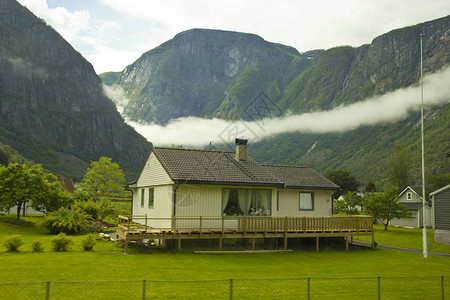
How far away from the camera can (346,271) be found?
53.7ft

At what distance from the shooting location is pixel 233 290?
38.5 ft

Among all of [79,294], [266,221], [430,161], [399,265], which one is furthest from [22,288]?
[430,161]

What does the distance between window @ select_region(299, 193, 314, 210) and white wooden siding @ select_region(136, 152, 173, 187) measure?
943 centimetres

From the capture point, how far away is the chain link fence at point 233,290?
10.4 meters

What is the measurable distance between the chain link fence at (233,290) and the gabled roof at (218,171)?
8.61 metres

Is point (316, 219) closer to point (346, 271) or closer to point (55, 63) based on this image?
point (346, 271)

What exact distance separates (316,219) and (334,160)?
148 m

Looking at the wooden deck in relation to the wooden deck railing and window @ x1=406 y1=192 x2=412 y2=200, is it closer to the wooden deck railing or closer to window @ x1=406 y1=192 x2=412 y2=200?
the wooden deck railing

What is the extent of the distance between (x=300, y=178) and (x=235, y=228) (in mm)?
7881

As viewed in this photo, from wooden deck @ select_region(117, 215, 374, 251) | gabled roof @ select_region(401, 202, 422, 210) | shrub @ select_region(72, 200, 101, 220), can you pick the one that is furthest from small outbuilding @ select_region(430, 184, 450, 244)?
shrub @ select_region(72, 200, 101, 220)

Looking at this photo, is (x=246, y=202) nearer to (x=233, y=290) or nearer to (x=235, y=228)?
(x=235, y=228)

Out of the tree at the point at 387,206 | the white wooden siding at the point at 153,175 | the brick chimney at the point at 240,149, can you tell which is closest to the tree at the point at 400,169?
the tree at the point at 387,206

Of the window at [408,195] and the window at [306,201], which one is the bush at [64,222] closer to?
the window at [306,201]

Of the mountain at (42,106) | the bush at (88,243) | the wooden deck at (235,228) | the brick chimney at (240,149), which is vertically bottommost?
the bush at (88,243)
